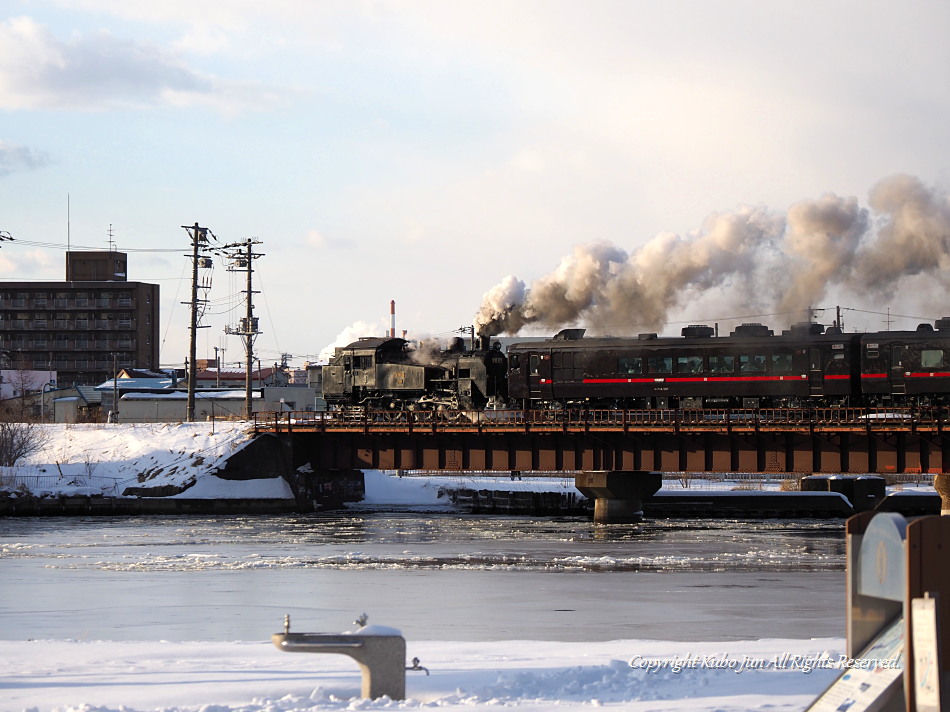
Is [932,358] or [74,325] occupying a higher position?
[74,325]

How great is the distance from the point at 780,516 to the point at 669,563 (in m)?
33.3

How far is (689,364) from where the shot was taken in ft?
191

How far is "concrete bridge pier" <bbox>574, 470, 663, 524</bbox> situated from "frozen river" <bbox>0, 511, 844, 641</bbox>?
4222 mm

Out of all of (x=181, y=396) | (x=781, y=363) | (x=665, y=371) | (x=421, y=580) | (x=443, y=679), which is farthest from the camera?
(x=181, y=396)

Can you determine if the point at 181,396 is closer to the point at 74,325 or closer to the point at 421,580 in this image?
the point at 74,325

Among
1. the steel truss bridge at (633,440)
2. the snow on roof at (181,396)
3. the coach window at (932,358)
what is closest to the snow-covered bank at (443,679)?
the steel truss bridge at (633,440)

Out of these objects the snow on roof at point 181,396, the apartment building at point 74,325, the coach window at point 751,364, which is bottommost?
the snow on roof at point 181,396

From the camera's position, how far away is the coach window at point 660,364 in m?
58.7

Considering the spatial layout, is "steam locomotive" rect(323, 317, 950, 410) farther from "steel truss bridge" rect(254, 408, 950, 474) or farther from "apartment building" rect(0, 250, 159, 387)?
"apartment building" rect(0, 250, 159, 387)

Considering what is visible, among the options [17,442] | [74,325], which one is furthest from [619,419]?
[74,325]

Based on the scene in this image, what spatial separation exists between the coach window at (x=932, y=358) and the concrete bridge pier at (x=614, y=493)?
1673 centimetres

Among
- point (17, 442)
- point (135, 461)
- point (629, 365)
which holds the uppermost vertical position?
point (629, 365)

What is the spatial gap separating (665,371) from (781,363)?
595cm

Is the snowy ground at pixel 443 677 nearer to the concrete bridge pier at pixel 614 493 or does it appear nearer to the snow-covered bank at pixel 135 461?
the concrete bridge pier at pixel 614 493
